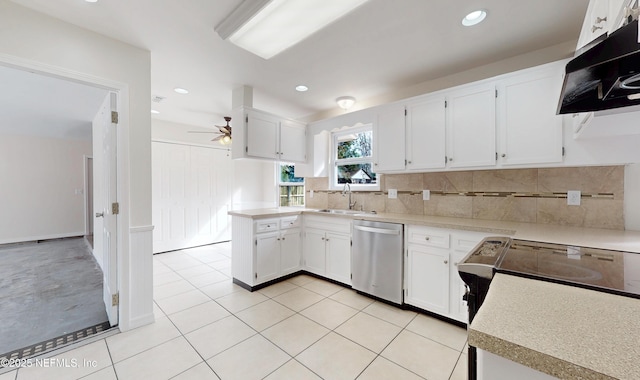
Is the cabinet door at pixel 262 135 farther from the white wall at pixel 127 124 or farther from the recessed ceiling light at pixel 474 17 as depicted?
the recessed ceiling light at pixel 474 17

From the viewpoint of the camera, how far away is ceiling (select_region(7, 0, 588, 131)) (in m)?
1.72

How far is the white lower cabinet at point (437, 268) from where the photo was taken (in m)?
2.12

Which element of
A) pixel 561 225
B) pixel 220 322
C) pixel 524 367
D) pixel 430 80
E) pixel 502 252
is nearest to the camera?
pixel 524 367

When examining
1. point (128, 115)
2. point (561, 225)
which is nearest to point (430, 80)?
point (561, 225)

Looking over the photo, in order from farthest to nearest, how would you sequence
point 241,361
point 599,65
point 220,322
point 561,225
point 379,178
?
point 379,178 < point 220,322 < point 561,225 < point 241,361 < point 599,65

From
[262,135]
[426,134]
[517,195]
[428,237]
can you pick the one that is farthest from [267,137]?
[517,195]

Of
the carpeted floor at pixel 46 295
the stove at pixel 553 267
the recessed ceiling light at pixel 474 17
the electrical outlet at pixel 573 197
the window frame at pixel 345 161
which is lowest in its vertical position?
the carpeted floor at pixel 46 295

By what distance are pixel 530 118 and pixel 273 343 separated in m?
2.82

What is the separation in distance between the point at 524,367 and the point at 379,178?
2899 mm

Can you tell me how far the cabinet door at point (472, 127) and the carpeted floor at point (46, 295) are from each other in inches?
149

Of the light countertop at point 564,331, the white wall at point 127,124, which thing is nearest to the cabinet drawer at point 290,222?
the white wall at point 127,124

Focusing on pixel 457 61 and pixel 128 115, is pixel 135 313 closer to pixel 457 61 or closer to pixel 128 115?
pixel 128 115

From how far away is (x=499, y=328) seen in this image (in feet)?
1.82

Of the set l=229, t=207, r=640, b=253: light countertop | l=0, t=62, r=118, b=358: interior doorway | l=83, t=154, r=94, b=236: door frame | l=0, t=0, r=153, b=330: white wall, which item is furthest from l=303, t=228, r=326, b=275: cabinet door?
l=83, t=154, r=94, b=236: door frame
